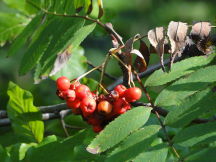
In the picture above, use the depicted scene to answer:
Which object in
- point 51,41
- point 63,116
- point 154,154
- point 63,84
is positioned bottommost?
point 63,116

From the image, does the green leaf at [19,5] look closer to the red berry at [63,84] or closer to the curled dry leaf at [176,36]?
the red berry at [63,84]

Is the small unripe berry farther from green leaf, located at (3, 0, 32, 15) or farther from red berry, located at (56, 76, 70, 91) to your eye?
green leaf, located at (3, 0, 32, 15)

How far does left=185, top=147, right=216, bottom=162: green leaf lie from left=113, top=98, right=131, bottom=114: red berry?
0.28 meters

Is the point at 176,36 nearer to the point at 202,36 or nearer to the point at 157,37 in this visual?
the point at 157,37

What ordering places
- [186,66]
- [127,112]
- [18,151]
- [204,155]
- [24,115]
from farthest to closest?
[24,115] < [18,151] < [186,66] < [127,112] < [204,155]

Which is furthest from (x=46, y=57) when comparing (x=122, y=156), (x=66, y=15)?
(x=122, y=156)

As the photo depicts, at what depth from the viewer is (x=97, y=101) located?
174 cm

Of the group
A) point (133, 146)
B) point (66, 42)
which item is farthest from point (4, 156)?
point (133, 146)

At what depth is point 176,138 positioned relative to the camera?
5.10 ft

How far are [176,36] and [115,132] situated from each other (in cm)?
31

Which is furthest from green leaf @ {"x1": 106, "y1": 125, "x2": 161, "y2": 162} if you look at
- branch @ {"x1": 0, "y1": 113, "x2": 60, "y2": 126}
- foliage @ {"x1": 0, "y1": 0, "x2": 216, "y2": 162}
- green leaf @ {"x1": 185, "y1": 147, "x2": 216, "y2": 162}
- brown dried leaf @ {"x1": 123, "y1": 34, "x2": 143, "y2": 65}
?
branch @ {"x1": 0, "y1": 113, "x2": 60, "y2": 126}

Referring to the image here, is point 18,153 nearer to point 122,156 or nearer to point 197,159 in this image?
point 122,156

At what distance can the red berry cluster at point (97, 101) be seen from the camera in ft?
5.46

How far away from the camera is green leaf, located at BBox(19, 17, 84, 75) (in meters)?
1.78
